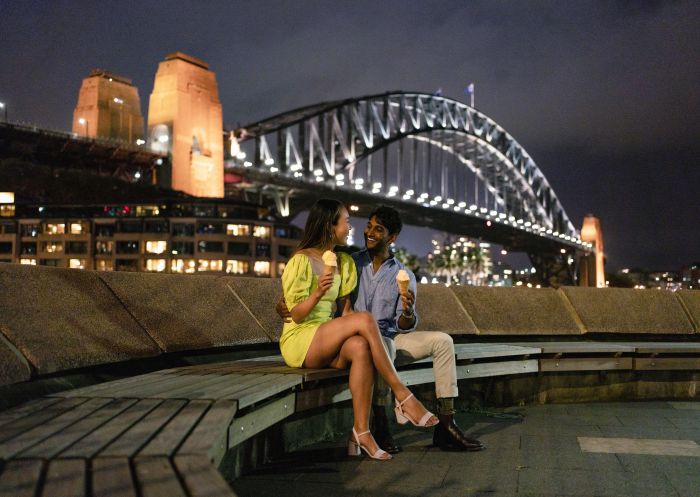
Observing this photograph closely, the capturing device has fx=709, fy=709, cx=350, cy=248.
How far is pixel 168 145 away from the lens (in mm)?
76625

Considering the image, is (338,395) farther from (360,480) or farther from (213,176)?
(213,176)

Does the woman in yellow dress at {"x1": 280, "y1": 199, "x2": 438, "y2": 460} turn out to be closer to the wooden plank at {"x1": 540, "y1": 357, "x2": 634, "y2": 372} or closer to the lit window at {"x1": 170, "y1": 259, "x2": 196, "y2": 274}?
the wooden plank at {"x1": 540, "y1": 357, "x2": 634, "y2": 372}

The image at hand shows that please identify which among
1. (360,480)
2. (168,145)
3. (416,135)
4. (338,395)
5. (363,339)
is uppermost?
(416,135)

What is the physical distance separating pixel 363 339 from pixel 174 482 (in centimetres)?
196

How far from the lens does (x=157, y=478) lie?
6.34 feet

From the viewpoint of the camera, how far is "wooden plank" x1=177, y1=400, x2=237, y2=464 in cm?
211

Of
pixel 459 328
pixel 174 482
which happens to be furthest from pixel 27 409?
pixel 459 328

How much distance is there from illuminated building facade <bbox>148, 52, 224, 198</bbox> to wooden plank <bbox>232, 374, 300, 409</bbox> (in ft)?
245

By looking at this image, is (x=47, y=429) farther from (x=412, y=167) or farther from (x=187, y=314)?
(x=412, y=167)

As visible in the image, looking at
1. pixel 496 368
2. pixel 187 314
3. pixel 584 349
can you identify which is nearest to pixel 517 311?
pixel 584 349

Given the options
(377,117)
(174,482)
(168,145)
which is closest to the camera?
(174,482)

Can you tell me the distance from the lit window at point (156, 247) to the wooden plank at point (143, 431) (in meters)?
77.0

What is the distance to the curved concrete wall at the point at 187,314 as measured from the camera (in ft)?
11.8

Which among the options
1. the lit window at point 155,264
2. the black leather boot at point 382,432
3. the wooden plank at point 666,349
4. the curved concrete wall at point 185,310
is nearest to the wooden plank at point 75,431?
the curved concrete wall at point 185,310
